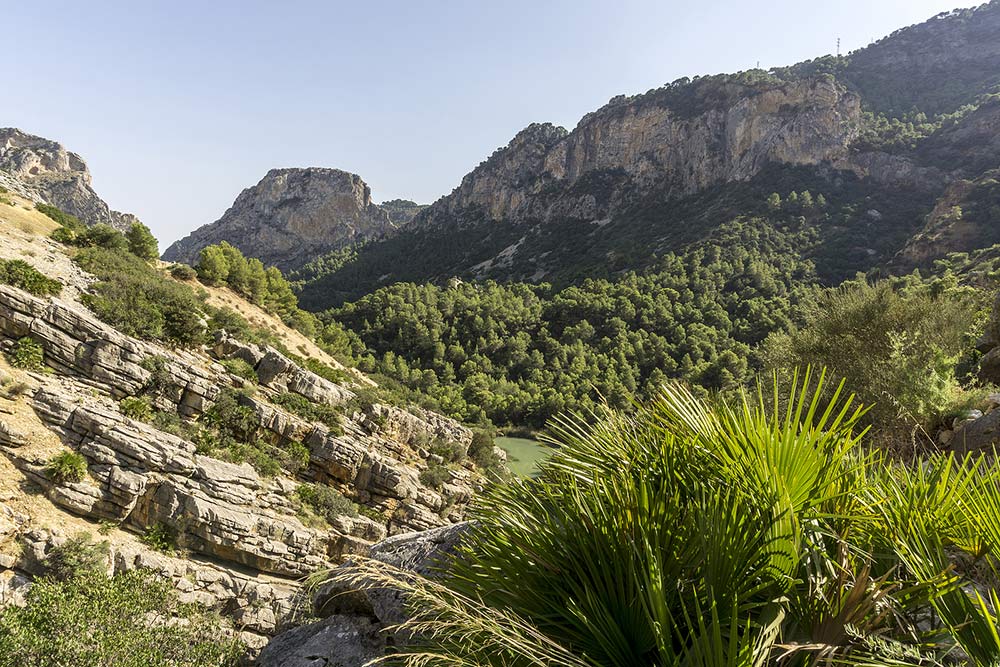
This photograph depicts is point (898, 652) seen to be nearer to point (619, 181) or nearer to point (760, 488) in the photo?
point (760, 488)

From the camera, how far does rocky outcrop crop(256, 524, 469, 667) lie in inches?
133

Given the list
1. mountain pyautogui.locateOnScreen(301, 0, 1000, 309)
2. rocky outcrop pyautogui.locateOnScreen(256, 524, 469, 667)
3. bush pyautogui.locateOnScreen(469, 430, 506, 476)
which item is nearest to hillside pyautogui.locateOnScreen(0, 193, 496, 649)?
rocky outcrop pyautogui.locateOnScreen(256, 524, 469, 667)

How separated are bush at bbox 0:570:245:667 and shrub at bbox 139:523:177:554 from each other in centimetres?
551

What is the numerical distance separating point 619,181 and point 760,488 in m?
105

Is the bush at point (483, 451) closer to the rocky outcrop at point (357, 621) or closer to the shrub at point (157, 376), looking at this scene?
the shrub at point (157, 376)

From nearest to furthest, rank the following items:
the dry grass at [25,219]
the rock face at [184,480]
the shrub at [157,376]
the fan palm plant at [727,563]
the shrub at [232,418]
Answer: the fan palm plant at [727,563]
the rock face at [184,480]
the shrub at [157,376]
the shrub at [232,418]
the dry grass at [25,219]

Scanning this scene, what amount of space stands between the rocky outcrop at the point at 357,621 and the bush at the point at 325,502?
1246cm

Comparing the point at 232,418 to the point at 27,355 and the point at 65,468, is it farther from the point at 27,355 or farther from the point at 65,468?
the point at 27,355

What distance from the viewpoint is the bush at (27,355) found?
1245 cm

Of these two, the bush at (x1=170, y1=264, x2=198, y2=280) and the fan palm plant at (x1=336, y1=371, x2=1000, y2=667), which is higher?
the bush at (x1=170, y1=264, x2=198, y2=280)

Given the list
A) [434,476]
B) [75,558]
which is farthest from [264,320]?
[75,558]

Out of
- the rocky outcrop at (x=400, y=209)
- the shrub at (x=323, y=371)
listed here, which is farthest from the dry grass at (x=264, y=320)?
the rocky outcrop at (x=400, y=209)

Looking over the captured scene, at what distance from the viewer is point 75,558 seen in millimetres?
9305

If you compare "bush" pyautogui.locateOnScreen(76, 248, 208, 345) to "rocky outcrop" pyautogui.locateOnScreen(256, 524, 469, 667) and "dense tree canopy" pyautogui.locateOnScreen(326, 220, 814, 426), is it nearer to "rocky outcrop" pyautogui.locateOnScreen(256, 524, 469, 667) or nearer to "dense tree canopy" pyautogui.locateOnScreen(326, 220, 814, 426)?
"rocky outcrop" pyautogui.locateOnScreen(256, 524, 469, 667)
